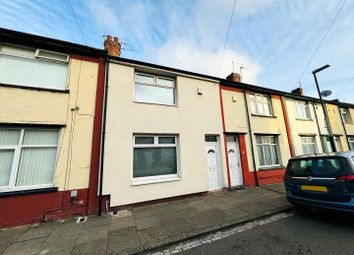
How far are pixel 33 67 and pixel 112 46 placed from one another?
9.35 ft

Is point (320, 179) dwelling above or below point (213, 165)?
below

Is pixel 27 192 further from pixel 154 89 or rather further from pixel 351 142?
pixel 351 142

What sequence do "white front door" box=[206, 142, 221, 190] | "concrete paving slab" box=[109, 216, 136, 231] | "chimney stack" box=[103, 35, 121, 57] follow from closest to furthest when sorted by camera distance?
1. "concrete paving slab" box=[109, 216, 136, 231]
2. "chimney stack" box=[103, 35, 121, 57]
3. "white front door" box=[206, 142, 221, 190]

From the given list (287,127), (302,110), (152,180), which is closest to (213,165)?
(152,180)

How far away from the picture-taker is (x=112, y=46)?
6863mm

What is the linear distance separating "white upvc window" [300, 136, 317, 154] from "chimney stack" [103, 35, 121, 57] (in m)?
11.9

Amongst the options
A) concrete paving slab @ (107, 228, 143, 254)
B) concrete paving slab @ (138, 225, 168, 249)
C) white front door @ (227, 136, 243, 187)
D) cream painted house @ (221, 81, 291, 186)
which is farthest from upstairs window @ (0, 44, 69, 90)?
white front door @ (227, 136, 243, 187)

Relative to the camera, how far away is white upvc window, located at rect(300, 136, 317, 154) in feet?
34.8

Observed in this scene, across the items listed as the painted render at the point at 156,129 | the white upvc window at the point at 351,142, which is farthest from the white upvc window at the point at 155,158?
the white upvc window at the point at 351,142

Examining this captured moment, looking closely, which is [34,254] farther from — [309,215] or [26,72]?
[309,215]

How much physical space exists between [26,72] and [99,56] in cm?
230

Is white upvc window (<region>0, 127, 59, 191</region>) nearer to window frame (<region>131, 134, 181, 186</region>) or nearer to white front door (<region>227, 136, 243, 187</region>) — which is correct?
window frame (<region>131, 134, 181, 186</region>)

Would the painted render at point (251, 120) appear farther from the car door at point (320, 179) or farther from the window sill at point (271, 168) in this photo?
the car door at point (320, 179)

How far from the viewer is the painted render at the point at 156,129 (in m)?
5.64
